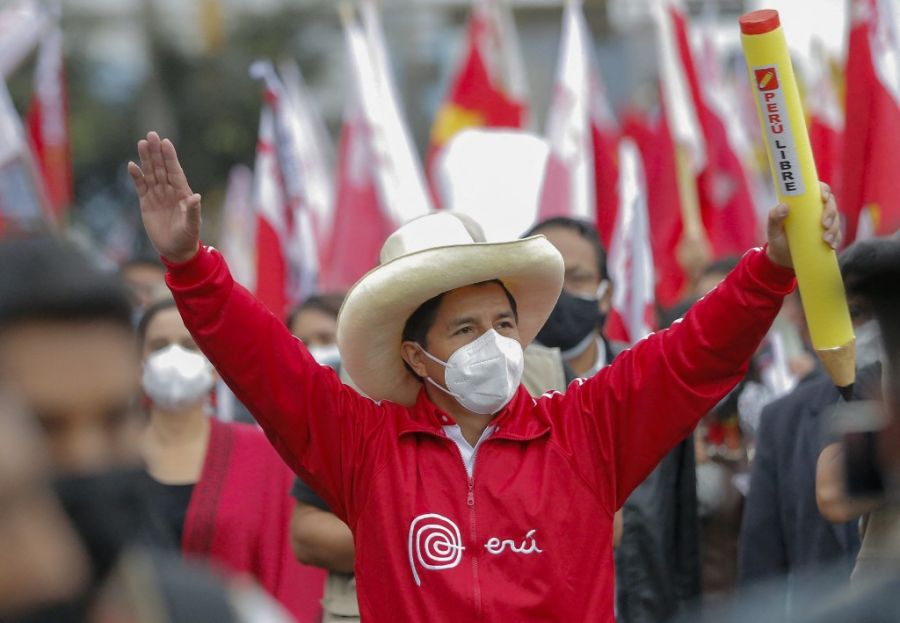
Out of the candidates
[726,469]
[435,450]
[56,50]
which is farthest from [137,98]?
[435,450]

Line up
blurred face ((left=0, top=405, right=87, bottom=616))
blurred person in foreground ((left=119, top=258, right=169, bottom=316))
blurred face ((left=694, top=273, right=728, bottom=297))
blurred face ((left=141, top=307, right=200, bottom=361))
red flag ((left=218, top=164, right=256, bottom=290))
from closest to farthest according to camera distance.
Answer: blurred face ((left=0, top=405, right=87, bottom=616))
blurred face ((left=141, top=307, right=200, bottom=361))
blurred face ((left=694, top=273, right=728, bottom=297))
blurred person in foreground ((left=119, top=258, right=169, bottom=316))
red flag ((left=218, top=164, right=256, bottom=290))

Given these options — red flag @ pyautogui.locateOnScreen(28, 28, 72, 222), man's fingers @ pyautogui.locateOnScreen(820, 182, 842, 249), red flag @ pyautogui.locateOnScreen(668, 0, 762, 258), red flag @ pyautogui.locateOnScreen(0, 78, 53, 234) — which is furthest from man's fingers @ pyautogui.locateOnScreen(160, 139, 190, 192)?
red flag @ pyautogui.locateOnScreen(668, 0, 762, 258)

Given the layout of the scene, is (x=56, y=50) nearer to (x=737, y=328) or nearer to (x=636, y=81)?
(x=737, y=328)

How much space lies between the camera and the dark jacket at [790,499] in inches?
210

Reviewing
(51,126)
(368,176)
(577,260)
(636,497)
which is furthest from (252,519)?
(51,126)

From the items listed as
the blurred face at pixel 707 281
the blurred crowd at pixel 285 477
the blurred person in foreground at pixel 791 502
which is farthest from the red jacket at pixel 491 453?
the blurred face at pixel 707 281

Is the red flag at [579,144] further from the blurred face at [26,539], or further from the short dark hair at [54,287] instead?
the blurred face at [26,539]

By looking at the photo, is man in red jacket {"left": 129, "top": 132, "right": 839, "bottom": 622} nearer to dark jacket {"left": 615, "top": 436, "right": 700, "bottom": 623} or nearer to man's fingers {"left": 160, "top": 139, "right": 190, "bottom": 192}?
man's fingers {"left": 160, "top": 139, "right": 190, "bottom": 192}

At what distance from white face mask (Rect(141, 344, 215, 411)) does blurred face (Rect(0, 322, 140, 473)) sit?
12.5ft

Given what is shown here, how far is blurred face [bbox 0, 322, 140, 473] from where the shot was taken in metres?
1.89

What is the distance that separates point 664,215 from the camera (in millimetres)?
10672

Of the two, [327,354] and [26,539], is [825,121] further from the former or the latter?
[26,539]

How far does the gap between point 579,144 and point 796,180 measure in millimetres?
6071

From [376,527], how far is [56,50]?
6813 mm
